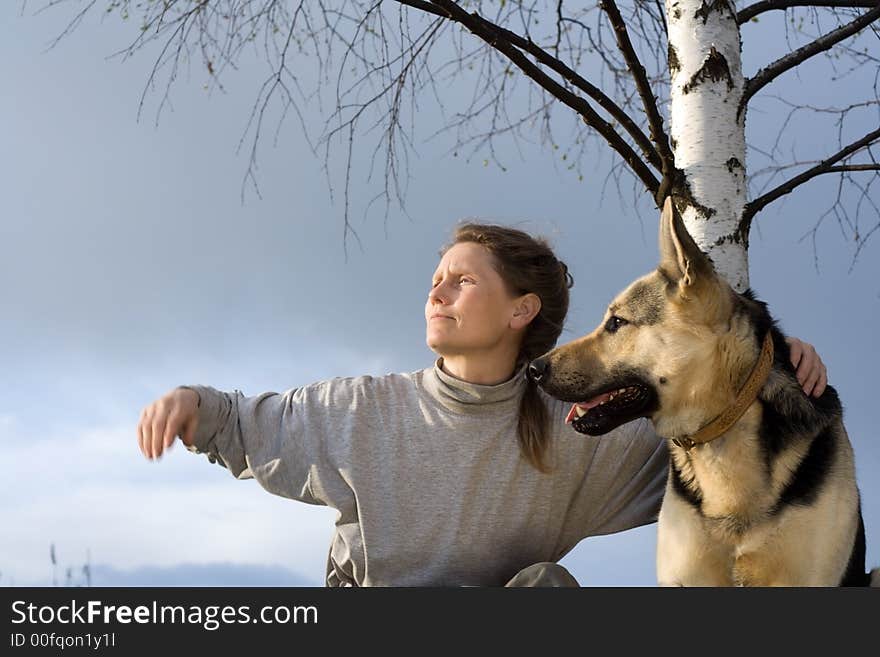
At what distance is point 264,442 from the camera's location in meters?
3.87

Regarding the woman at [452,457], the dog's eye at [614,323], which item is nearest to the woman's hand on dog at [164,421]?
the woman at [452,457]

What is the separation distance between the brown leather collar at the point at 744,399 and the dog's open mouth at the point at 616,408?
8.1 inches

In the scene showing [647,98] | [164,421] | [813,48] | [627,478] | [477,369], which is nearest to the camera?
[164,421]

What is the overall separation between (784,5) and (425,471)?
9.10ft

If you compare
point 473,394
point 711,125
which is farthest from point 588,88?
point 473,394

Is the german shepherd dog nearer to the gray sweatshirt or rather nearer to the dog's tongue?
the dog's tongue

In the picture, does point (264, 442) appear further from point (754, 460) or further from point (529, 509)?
point (754, 460)

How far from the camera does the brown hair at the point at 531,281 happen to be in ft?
13.0

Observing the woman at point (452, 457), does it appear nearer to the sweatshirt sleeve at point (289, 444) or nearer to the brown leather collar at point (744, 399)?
the sweatshirt sleeve at point (289, 444)

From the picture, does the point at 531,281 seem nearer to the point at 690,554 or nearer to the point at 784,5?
the point at 690,554

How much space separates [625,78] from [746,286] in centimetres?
148

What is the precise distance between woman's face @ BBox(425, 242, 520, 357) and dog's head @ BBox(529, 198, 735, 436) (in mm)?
412

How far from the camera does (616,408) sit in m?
3.53
